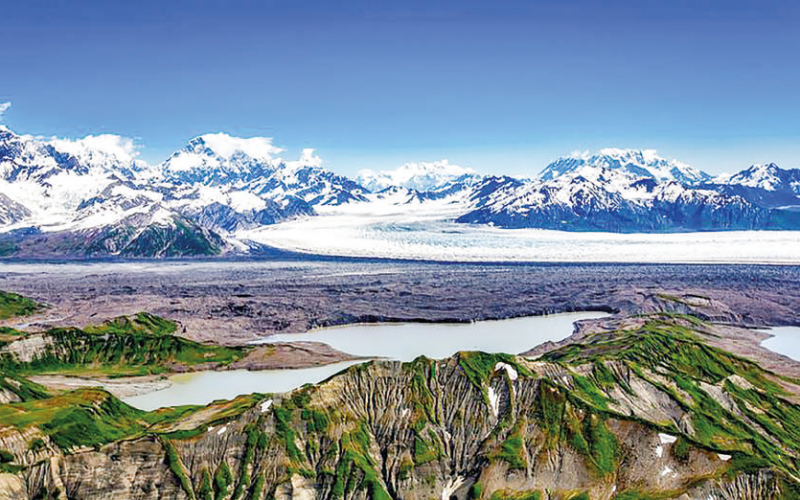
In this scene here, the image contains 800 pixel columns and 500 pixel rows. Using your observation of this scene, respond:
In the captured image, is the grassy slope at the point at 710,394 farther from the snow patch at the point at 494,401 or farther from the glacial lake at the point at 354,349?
the glacial lake at the point at 354,349

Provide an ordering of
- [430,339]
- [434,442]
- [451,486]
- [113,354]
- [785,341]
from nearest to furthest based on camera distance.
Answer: [451,486]
[434,442]
[113,354]
[785,341]
[430,339]

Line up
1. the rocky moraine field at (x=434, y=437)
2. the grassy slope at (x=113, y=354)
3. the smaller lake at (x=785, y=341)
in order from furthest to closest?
the smaller lake at (x=785, y=341)
the grassy slope at (x=113, y=354)
the rocky moraine field at (x=434, y=437)

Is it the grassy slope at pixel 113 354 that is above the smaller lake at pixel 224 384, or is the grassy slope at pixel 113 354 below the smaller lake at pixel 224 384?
above

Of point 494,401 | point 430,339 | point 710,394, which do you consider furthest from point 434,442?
point 430,339

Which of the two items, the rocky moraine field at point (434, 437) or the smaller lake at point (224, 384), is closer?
the rocky moraine field at point (434, 437)

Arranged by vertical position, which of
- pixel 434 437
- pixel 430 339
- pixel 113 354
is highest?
pixel 434 437

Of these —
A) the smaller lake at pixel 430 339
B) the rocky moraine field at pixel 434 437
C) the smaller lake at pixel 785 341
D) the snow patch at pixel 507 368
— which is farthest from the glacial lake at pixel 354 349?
the smaller lake at pixel 785 341

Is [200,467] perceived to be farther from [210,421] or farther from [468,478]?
[468,478]

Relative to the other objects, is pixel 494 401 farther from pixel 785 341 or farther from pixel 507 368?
pixel 785 341
